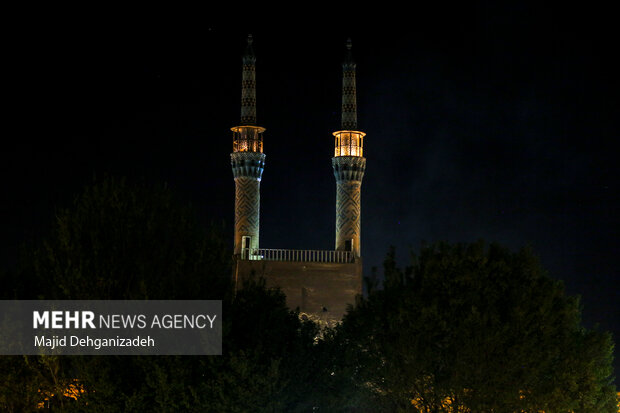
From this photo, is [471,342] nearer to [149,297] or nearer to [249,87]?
[149,297]

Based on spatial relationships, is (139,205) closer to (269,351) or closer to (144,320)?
(144,320)

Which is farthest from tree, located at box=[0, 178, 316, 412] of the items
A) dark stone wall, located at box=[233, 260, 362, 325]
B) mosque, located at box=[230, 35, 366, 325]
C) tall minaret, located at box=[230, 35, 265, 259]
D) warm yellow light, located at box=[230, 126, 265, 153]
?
warm yellow light, located at box=[230, 126, 265, 153]

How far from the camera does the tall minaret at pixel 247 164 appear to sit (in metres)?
39.1

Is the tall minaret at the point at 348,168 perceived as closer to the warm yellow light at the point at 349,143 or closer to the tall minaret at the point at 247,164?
the warm yellow light at the point at 349,143

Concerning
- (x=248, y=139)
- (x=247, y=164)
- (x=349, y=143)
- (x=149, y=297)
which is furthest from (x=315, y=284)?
(x=149, y=297)

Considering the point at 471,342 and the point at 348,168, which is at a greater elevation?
the point at 348,168

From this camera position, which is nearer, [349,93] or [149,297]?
[149,297]

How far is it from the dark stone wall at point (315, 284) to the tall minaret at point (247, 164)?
4.25 ft

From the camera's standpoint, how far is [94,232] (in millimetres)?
24422

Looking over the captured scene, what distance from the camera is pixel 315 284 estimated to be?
124ft

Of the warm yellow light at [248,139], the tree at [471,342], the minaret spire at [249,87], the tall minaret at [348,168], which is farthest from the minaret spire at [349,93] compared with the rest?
the tree at [471,342]

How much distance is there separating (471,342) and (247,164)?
52.0ft

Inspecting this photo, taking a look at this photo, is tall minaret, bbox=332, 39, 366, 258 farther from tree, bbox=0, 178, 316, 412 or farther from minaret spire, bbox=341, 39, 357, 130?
tree, bbox=0, 178, 316, 412

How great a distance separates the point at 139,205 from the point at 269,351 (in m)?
5.19
